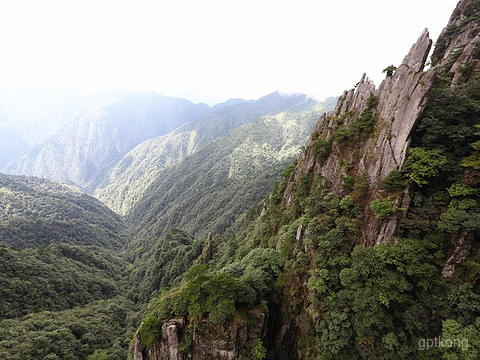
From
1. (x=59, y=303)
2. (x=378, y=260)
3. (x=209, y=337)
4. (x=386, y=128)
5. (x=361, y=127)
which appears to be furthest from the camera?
(x=59, y=303)

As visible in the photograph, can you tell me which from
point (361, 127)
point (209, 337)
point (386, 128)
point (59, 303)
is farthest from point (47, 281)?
point (386, 128)

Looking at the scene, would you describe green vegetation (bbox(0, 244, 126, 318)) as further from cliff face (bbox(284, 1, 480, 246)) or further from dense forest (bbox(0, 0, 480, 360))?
cliff face (bbox(284, 1, 480, 246))

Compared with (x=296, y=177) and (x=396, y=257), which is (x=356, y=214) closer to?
(x=396, y=257)

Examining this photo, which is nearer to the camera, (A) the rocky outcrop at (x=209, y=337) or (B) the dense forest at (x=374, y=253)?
(B) the dense forest at (x=374, y=253)

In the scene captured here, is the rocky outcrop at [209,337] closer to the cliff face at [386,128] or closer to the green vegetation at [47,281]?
the cliff face at [386,128]

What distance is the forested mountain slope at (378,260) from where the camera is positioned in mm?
17828

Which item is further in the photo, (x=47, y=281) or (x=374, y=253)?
(x=47, y=281)

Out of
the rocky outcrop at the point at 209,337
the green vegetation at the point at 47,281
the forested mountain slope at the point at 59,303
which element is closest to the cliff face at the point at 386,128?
the rocky outcrop at the point at 209,337

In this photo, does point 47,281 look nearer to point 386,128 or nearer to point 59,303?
point 59,303

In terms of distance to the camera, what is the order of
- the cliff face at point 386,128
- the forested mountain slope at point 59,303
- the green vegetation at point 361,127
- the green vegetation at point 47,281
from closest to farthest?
1. the cliff face at point 386,128
2. the green vegetation at point 361,127
3. the forested mountain slope at point 59,303
4. the green vegetation at point 47,281

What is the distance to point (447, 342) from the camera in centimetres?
1623

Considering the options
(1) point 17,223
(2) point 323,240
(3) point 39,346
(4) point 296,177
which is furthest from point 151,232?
(2) point 323,240

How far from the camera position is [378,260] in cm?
1967

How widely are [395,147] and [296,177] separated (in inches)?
779
